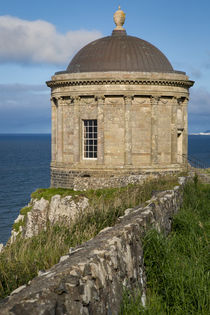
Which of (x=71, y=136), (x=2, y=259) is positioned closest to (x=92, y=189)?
(x=71, y=136)

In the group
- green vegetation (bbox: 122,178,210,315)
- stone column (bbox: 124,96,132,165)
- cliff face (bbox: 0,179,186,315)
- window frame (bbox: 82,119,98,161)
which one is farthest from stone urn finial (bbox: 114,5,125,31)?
cliff face (bbox: 0,179,186,315)

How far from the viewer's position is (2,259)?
7.27 meters

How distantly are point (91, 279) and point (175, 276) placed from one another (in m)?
2.03

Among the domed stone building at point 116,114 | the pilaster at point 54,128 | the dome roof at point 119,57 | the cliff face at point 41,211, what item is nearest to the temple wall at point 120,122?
the domed stone building at point 116,114

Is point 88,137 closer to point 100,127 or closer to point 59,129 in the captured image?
point 100,127

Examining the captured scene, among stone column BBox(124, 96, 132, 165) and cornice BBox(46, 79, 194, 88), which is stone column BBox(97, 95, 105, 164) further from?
stone column BBox(124, 96, 132, 165)

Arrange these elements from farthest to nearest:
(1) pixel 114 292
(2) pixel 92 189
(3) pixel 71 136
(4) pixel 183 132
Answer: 1. (4) pixel 183 132
2. (3) pixel 71 136
3. (2) pixel 92 189
4. (1) pixel 114 292

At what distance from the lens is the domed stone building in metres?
26.2

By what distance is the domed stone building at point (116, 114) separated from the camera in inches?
1030

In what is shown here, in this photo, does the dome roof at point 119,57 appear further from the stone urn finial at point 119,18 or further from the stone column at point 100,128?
the stone column at point 100,128

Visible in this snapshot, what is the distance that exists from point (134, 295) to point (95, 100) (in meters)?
20.5

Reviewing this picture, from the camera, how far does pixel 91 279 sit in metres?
5.41

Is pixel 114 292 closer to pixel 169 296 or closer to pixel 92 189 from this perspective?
pixel 169 296

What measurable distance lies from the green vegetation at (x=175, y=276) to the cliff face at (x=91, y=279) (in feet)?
0.63
